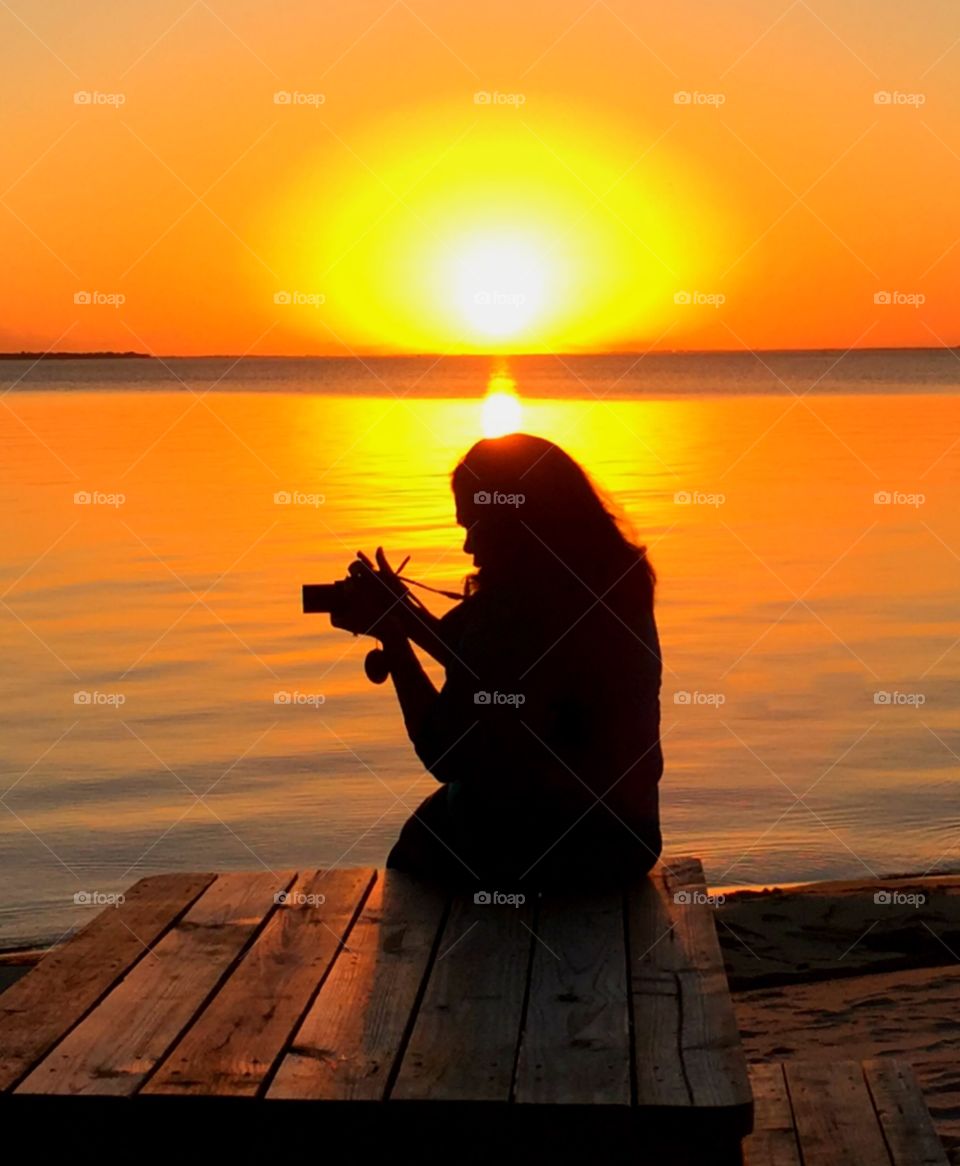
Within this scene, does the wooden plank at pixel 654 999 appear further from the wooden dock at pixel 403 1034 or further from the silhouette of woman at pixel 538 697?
the silhouette of woman at pixel 538 697

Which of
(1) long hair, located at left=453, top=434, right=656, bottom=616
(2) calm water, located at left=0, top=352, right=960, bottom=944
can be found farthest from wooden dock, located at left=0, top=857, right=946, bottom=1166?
(2) calm water, located at left=0, top=352, right=960, bottom=944

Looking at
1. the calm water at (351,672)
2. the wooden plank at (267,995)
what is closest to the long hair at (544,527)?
the wooden plank at (267,995)

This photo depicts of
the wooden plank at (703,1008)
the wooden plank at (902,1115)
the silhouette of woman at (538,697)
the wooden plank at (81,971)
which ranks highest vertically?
the silhouette of woman at (538,697)

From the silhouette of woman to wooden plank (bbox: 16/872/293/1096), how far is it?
1.38 feet

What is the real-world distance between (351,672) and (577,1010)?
24.5 ft

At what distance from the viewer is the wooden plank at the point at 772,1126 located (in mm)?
3754

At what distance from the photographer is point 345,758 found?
8586mm

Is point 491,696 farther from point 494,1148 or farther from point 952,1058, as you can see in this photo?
point 952,1058

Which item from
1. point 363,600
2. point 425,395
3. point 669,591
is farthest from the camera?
point 425,395

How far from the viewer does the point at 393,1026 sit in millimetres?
2980

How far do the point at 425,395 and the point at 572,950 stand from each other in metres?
77.8

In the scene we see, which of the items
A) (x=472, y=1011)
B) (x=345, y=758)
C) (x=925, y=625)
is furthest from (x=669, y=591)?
(x=472, y=1011)

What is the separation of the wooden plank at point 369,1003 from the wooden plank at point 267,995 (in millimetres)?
37

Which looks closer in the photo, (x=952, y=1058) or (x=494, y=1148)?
(x=494, y=1148)
